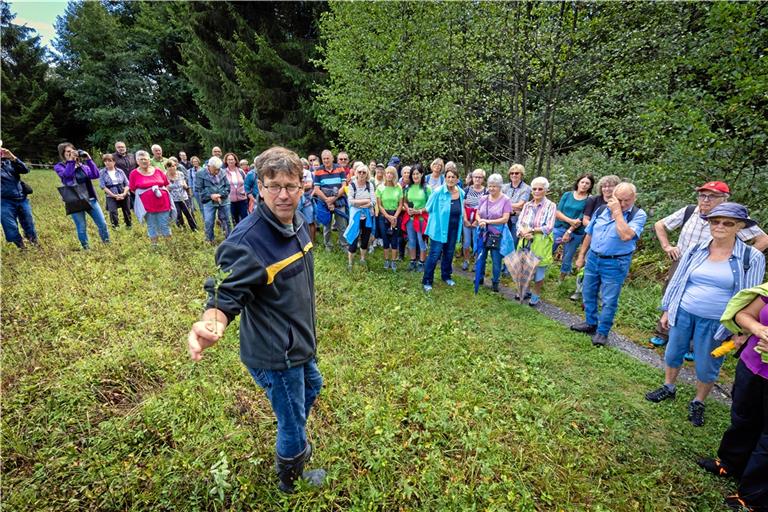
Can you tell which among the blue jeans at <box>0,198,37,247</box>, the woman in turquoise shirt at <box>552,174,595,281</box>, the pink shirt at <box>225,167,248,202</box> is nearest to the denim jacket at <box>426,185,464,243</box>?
the woman in turquoise shirt at <box>552,174,595,281</box>

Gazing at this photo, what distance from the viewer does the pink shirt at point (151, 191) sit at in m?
7.04

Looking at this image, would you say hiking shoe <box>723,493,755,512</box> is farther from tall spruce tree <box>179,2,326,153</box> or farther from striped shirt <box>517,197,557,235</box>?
tall spruce tree <box>179,2,326,153</box>

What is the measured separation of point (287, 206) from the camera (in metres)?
1.98

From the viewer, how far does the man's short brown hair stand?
76.3 inches

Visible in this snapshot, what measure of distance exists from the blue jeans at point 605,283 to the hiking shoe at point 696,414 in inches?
52.5

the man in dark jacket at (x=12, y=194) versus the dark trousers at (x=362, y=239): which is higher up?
the man in dark jacket at (x=12, y=194)

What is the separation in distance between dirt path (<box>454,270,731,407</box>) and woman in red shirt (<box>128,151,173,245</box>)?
6889 mm

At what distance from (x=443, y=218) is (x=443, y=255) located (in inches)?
32.5

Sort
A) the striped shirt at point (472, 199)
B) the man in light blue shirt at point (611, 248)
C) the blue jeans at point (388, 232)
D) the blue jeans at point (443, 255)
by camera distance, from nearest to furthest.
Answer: the man in light blue shirt at point (611, 248) < the blue jeans at point (443, 255) < the striped shirt at point (472, 199) < the blue jeans at point (388, 232)

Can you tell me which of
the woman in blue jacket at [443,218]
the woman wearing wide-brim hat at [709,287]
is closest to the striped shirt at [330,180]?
the woman in blue jacket at [443,218]

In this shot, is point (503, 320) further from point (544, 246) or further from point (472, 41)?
point (472, 41)

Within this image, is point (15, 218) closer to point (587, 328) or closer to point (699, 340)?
point (587, 328)

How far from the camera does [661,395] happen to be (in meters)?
3.67

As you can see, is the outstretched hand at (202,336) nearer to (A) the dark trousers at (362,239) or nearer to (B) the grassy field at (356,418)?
(B) the grassy field at (356,418)
